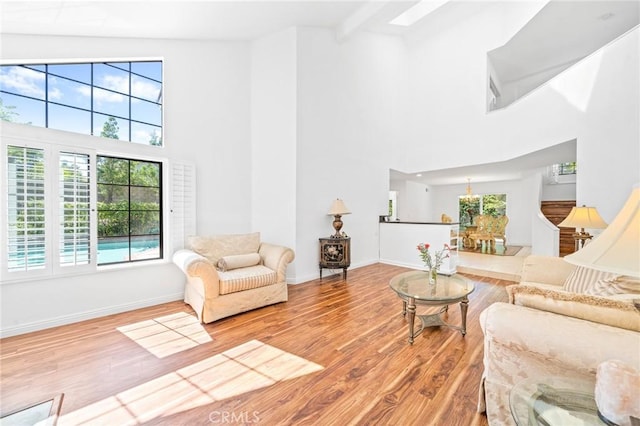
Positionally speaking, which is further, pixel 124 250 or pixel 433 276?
pixel 124 250

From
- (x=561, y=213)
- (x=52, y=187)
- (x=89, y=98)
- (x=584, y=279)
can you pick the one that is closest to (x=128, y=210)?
(x=52, y=187)

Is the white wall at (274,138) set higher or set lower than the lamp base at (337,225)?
higher

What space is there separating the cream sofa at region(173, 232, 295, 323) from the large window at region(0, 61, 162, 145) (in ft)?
5.36

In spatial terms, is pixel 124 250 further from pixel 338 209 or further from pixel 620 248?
pixel 620 248

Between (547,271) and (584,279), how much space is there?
0.64 m

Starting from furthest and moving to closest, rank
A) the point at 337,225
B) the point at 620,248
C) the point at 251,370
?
the point at 337,225 → the point at 251,370 → the point at 620,248

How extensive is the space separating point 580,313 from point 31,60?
4.90 metres

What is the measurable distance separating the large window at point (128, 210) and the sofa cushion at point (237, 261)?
0.96 metres

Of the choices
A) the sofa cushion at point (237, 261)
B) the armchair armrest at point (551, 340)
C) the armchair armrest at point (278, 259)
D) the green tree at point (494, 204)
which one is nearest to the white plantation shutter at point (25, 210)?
the sofa cushion at point (237, 261)

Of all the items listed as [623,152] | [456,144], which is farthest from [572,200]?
[623,152]

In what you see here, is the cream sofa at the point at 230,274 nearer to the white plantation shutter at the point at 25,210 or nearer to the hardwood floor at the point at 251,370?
the hardwood floor at the point at 251,370

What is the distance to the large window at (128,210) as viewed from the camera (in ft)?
10.00

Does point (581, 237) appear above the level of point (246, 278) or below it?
above

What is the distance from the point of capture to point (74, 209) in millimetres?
2756
